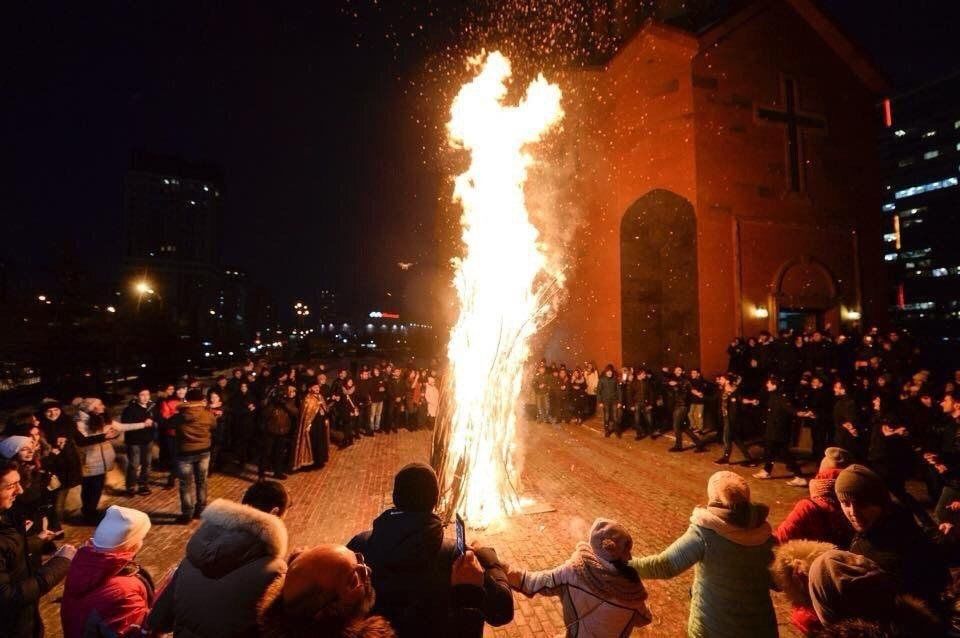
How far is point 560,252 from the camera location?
21.0 m

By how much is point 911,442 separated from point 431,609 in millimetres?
10025

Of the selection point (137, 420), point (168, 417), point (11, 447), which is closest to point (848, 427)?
point (11, 447)

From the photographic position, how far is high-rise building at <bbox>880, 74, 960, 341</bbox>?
74.2 metres

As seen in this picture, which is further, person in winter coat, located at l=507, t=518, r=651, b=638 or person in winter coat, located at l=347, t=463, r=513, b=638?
person in winter coat, located at l=507, t=518, r=651, b=638

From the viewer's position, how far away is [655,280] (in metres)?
19.4

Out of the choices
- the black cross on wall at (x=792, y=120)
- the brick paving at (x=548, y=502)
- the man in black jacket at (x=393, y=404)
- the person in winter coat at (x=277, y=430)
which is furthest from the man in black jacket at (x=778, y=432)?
the black cross on wall at (x=792, y=120)

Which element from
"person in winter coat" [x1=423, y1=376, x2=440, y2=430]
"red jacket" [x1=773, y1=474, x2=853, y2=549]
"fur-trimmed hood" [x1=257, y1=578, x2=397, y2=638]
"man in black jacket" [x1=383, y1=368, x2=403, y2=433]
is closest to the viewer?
"fur-trimmed hood" [x1=257, y1=578, x2=397, y2=638]

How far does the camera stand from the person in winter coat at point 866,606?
210 cm

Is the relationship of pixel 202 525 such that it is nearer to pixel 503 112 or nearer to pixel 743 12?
pixel 503 112

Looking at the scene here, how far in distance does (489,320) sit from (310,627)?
23.4 ft

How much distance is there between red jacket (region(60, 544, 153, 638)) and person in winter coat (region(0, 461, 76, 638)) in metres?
0.47

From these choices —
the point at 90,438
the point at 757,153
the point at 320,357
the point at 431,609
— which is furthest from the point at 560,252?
the point at 320,357

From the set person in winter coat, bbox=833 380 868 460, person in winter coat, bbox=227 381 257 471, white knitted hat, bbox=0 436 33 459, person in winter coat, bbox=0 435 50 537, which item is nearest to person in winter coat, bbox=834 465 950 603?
person in winter coat, bbox=833 380 868 460

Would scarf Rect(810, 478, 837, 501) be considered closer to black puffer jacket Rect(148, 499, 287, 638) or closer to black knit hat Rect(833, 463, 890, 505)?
black knit hat Rect(833, 463, 890, 505)
